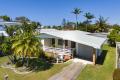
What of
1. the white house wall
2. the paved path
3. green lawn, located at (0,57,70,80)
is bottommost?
green lawn, located at (0,57,70,80)

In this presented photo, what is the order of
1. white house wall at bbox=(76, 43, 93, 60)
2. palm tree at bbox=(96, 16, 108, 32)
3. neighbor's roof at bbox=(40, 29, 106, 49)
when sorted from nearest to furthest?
1. neighbor's roof at bbox=(40, 29, 106, 49)
2. white house wall at bbox=(76, 43, 93, 60)
3. palm tree at bbox=(96, 16, 108, 32)

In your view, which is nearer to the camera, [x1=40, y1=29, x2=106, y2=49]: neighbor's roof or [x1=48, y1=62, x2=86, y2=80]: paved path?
[x1=48, y1=62, x2=86, y2=80]: paved path

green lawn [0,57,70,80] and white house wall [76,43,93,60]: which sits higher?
white house wall [76,43,93,60]

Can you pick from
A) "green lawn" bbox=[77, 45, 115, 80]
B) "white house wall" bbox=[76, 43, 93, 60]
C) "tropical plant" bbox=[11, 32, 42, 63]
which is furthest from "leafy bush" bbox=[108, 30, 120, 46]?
"tropical plant" bbox=[11, 32, 42, 63]

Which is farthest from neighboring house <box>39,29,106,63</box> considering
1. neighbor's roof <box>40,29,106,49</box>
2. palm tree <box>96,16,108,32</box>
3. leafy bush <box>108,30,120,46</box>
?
palm tree <box>96,16,108,32</box>

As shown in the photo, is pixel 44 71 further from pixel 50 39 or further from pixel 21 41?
pixel 50 39

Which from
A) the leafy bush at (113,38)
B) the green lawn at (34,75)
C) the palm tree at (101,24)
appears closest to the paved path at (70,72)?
the green lawn at (34,75)

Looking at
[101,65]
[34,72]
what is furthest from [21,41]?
[101,65]

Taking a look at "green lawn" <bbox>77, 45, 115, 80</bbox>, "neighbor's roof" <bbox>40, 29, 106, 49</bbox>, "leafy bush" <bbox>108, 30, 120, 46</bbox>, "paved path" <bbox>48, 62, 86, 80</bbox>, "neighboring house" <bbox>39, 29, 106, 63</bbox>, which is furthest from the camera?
"leafy bush" <bbox>108, 30, 120, 46</bbox>

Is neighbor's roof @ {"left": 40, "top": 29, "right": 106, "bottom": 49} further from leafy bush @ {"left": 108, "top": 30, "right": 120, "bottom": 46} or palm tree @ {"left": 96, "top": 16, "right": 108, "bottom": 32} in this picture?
palm tree @ {"left": 96, "top": 16, "right": 108, "bottom": 32}
